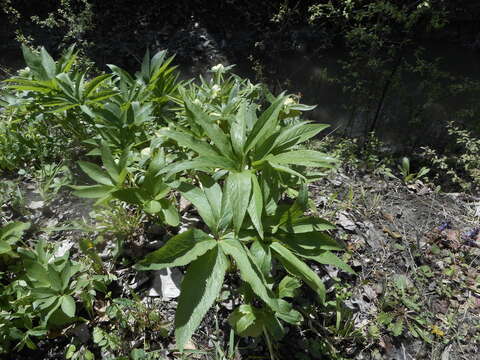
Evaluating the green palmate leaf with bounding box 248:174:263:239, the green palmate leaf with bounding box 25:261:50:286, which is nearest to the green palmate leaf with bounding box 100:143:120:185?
the green palmate leaf with bounding box 25:261:50:286

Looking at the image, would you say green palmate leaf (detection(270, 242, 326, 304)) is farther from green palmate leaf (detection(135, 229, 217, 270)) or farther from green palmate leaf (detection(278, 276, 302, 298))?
green palmate leaf (detection(135, 229, 217, 270))

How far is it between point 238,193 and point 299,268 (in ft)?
1.22

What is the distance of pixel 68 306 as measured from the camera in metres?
1.37

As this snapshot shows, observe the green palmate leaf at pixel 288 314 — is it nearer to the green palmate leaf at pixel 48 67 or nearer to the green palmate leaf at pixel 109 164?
the green palmate leaf at pixel 109 164

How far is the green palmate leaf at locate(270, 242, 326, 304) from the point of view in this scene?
1229 mm

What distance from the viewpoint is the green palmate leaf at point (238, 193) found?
120cm

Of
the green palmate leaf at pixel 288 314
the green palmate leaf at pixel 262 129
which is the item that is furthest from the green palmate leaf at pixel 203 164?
the green palmate leaf at pixel 288 314

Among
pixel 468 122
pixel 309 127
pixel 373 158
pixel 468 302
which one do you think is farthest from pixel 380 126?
pixel 309 127

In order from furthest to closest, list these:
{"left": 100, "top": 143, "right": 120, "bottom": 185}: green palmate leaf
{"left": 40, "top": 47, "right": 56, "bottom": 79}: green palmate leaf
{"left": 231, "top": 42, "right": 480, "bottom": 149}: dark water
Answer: {"left": 231, "top": 42, "right": 480, "bottom": 149}: dark water
{"left": 40, "top": 47, "right": 56, "bottom": 79}: green palmate leaf
{"left": 100, "top": 143, "right": 120, "bottom": 185}: green palmate leaf

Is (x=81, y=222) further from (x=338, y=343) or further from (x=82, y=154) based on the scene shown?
(x=338, y=343)

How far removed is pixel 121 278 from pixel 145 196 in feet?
1.67

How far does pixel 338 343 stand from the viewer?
1640 millimetres

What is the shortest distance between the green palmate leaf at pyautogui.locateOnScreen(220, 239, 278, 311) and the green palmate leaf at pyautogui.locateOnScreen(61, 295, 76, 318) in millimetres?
695

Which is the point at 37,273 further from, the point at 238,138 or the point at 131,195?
the point at 238,138
